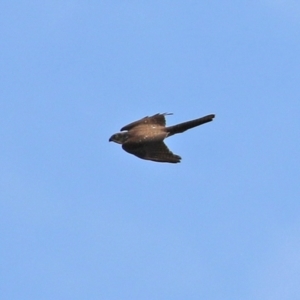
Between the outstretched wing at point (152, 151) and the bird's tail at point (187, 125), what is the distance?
70 cm

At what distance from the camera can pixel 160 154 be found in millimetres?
20109

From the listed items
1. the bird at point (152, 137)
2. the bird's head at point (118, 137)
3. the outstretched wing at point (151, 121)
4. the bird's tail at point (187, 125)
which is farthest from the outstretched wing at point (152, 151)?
the outstretched wing at point (151, 121)

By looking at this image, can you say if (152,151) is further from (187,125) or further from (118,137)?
(118,137)

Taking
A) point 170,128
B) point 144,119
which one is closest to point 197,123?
point 170,128

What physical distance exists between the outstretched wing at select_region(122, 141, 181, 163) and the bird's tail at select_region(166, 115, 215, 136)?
0.70m

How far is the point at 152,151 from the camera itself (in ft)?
66.6

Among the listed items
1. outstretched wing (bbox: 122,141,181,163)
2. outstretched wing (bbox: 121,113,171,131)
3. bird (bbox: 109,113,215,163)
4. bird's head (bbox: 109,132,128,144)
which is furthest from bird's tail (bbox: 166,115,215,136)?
bird's head (bbox: 109,132,128,144)

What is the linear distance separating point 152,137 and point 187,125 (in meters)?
1.08

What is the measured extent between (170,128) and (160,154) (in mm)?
1270

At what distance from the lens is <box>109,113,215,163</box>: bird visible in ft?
66.1

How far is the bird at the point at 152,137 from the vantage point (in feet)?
66.1

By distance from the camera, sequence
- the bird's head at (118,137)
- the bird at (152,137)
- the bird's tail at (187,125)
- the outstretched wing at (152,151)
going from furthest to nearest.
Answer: the bird's head at (118,137), the bird's tail at (187,125), the bird at (152,137), the outstretched wing at (152,151)

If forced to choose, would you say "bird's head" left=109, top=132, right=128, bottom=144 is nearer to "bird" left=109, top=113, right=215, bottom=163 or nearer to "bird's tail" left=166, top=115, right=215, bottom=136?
"bird" left=109, top=113, right=215, bottom=163

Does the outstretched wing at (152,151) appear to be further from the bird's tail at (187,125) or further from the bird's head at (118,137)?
the bird's head at (118,137)
